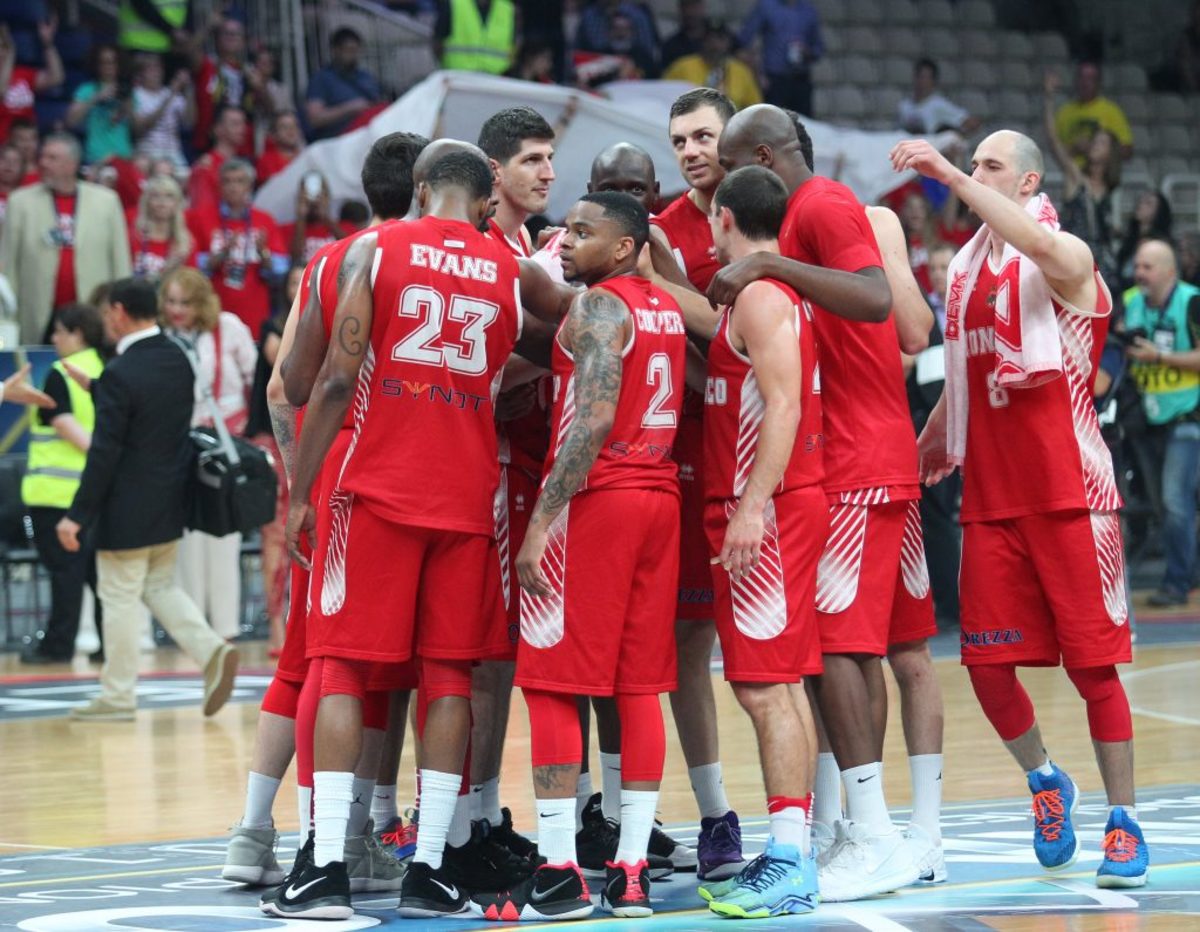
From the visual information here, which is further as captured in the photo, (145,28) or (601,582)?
→ (145,28)

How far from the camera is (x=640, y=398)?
601 centimetres

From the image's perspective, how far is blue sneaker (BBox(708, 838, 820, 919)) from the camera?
18.8 feet

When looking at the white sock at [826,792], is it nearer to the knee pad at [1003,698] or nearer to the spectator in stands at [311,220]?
the knee pad at [1003,698]

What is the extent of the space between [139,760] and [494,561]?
3.80 metres

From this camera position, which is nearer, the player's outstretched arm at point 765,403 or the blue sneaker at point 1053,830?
the player's outstretched arm at point 765,403

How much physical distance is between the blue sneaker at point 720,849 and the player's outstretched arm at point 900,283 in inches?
62.9

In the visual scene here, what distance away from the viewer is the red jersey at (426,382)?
19.4ft

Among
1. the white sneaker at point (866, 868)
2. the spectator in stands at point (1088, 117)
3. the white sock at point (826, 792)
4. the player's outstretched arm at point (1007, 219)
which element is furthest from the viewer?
the spectator in stands at point (1088, 117)

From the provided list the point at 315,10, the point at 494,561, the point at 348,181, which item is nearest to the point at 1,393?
the point at 494,561

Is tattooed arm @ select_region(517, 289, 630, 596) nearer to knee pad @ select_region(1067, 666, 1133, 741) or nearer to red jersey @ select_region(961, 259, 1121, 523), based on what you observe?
red jersey @ select_region(961, 259, 1121, 523)

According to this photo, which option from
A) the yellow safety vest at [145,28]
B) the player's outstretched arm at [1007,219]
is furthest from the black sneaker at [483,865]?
the yellow safety vest at [145,28]

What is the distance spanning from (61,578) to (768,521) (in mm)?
7920

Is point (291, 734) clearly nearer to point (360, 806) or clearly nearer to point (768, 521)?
point (360, 806)

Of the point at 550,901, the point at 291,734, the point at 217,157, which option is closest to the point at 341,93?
the point at 217,157
